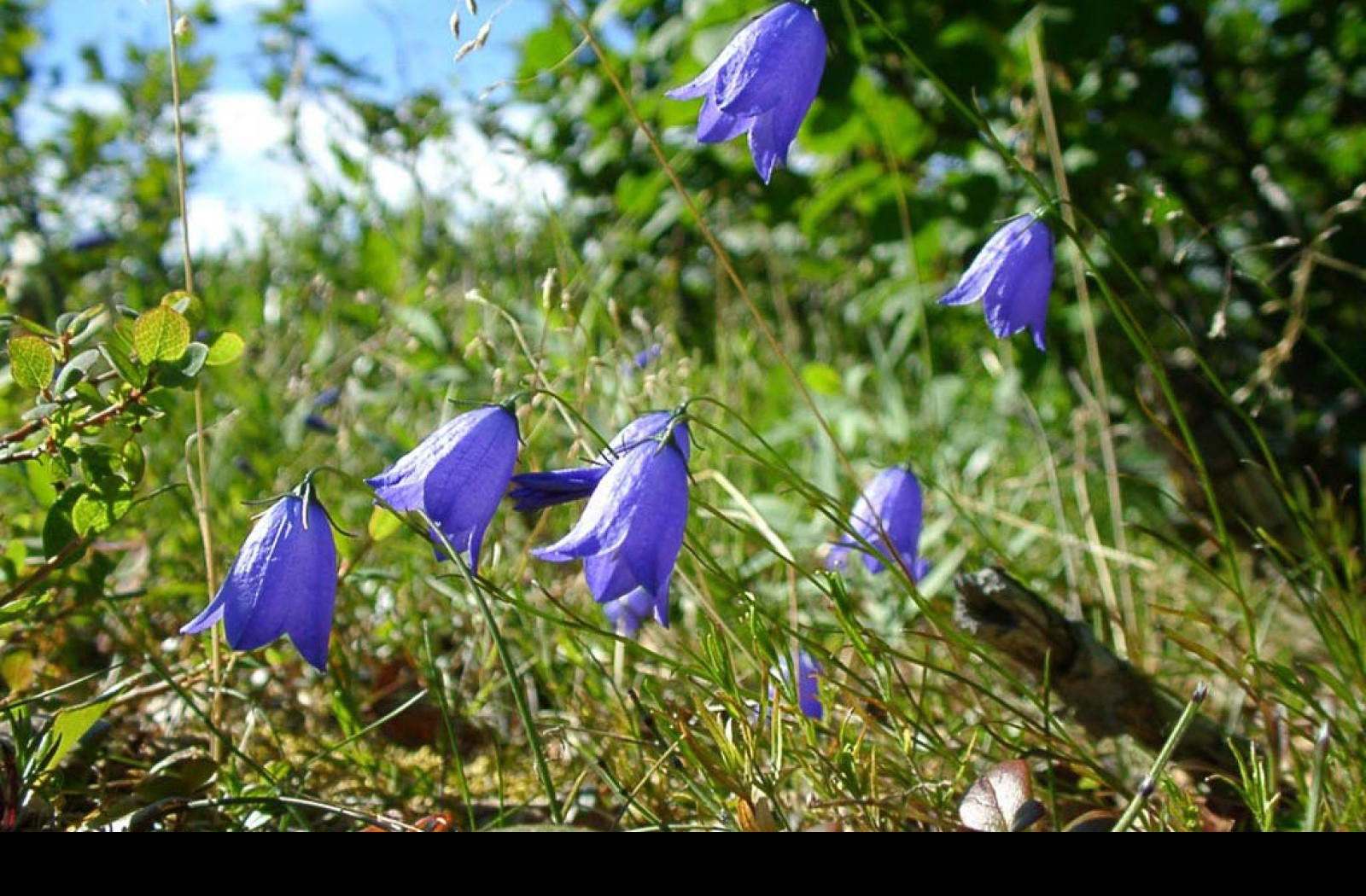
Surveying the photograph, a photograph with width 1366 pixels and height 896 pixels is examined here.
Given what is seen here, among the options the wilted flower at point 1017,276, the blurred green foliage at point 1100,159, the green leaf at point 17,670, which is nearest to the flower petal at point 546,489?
the wilted flower at point 1017,276

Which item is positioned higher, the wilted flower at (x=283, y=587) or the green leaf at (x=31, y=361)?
the green leaf at (x=31, y=361)

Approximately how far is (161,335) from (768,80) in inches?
21.2

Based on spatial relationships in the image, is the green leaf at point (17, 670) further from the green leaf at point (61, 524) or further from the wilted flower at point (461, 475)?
the wilted flower at point (461, 475)

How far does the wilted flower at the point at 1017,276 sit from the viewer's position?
3.54ft

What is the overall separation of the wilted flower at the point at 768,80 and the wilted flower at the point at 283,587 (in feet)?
1.45

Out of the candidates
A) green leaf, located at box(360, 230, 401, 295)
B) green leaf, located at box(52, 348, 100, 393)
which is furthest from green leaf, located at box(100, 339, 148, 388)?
green leaf, located at box(360, 230, 401, 295)

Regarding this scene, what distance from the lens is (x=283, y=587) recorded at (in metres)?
0.88

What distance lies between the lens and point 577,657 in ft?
4.19

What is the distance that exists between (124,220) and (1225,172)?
123 inches

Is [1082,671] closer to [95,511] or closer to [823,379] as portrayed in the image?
[95,511]

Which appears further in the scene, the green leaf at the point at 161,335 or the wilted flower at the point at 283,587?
the green leaf at the point at 161,335

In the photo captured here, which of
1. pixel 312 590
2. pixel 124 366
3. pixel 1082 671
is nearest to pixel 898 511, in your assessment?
pixel 1082 671
